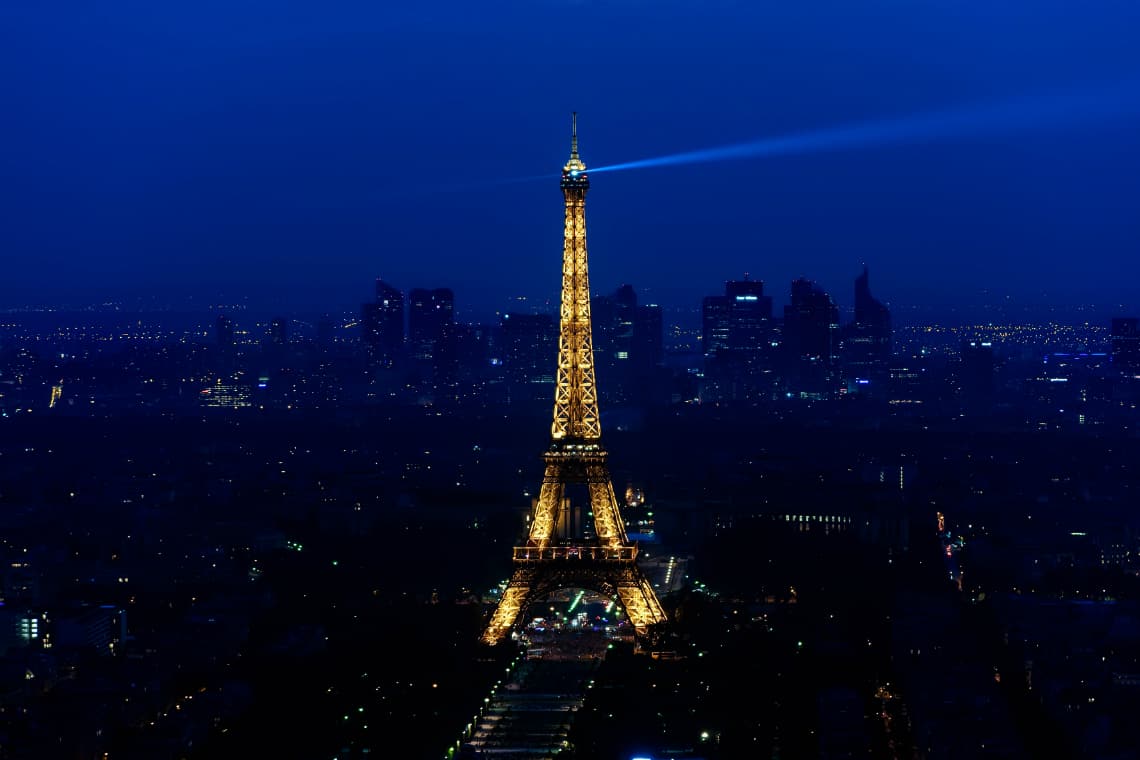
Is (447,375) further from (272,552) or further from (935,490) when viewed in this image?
(272,552)

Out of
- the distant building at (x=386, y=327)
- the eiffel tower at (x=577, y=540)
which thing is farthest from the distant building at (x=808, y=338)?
the eiffel tower at (x=577, y=540)

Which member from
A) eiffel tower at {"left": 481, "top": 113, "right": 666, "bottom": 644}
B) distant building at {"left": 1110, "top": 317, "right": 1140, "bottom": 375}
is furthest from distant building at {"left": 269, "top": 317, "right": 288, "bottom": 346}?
eiffel tower at {"left": 481, "top": 113, "right": 666, "bottom": 644}

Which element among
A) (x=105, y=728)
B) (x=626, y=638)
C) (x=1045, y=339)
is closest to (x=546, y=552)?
(x=626, y=638)

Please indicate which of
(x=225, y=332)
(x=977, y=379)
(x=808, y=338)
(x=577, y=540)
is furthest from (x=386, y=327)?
(x=577, y=540)

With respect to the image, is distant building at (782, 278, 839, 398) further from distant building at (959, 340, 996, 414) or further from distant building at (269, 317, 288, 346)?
distant building at (269, 317, 288, 346)

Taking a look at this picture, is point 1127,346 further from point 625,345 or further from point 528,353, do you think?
point 528,353

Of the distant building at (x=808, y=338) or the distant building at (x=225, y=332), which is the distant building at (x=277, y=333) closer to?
the distant building at (x=225, y=332)

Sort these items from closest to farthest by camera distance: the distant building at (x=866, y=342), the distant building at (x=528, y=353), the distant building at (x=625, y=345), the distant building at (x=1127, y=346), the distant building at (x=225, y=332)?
the distant building at (x=625, y=345) < the distant building at (x=528, y=353) < the distant building at (x=1127, y=346) < the distant building at (x=866, y=342) < the distant building at (x=225, y=332)

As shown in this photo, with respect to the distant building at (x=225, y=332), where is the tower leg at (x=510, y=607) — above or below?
below
